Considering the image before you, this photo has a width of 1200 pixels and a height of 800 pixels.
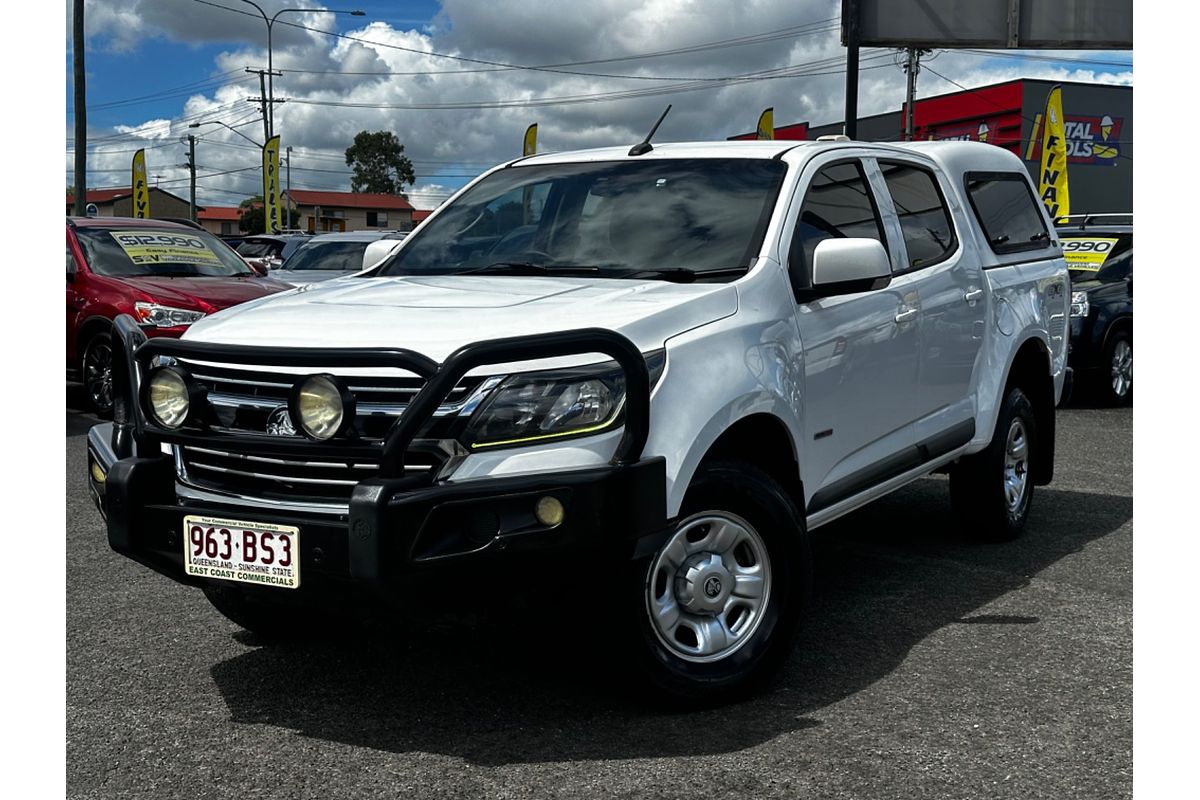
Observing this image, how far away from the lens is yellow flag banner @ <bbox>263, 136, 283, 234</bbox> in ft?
123

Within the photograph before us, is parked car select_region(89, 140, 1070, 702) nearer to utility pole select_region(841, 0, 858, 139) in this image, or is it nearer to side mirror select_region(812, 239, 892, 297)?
side mirror select_region(812, 239, 892, 297)

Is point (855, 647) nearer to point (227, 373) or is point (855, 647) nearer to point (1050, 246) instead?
point (227, 373)

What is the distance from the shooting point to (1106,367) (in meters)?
12.4

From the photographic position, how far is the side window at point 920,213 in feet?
18.4

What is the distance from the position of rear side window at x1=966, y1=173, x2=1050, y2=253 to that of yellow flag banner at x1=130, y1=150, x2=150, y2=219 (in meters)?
27.8

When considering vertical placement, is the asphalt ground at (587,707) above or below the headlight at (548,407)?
below

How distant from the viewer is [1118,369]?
493 inches

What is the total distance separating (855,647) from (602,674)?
1118 millimetres

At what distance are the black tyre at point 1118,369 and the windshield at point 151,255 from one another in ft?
26.3

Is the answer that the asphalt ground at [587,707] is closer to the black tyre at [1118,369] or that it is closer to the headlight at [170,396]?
the headlight at [170,396]

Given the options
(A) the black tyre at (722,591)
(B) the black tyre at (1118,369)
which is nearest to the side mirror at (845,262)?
(A) the black tyre at (722,591)

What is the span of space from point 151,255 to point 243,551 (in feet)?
28.4

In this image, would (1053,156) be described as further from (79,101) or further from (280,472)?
(280,472)

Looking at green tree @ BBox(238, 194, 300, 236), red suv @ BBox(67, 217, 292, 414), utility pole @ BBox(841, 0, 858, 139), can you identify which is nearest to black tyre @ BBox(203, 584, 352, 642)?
red suv @ BBox(67, 217, 292, 414)
